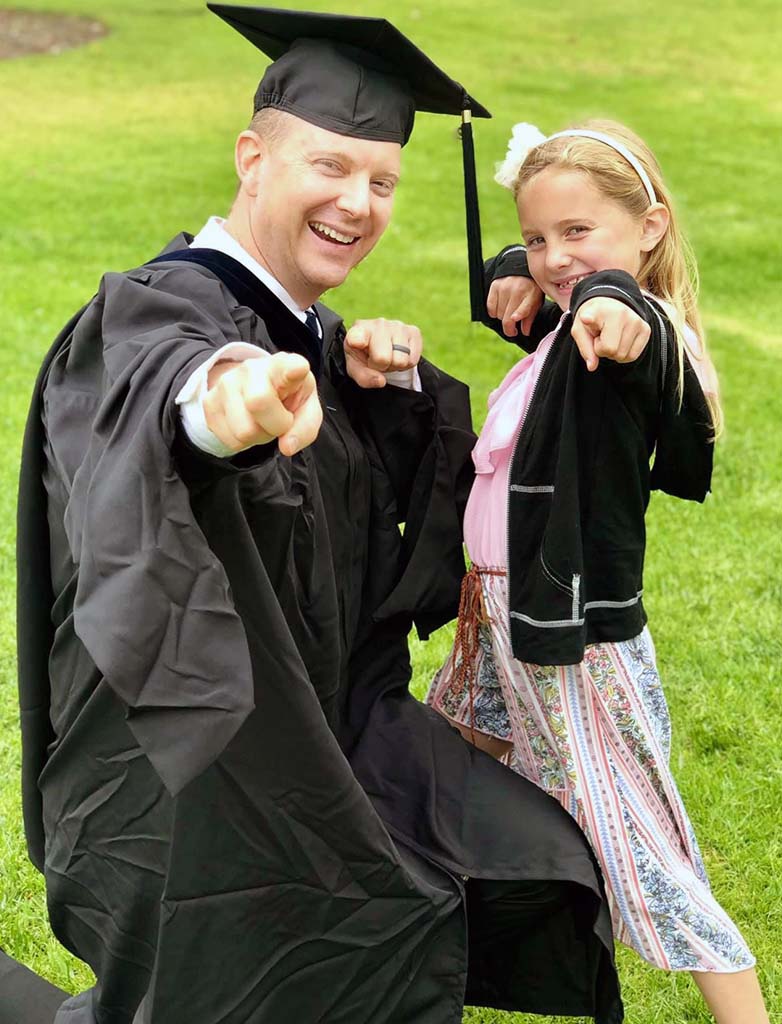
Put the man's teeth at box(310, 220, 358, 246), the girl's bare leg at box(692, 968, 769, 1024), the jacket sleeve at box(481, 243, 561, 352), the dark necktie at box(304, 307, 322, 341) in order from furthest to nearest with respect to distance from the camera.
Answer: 1. the jacket sleeve at box(481, 243, 561, 352)
2. the girl's bare leg at box(692, 968, 769, 1024)
3. the dark necktie at box(304, 307, 322, 341)
4. the man's teeth at box(310, 220, 358, 246)

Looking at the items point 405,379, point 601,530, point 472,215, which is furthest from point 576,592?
point 472,215

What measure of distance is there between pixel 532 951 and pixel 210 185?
12.3 meters

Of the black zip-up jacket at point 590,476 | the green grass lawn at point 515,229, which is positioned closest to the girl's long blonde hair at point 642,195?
the black zip-up jacket at point 590,476

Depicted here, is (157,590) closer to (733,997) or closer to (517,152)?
(517,152)

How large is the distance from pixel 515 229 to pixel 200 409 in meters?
11.4

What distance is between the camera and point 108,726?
2.40 meters

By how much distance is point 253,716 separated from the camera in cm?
226

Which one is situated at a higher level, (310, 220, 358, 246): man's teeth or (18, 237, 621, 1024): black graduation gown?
(310, 220, 358, 246): man's teeth

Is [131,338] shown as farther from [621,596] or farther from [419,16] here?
[419,16]

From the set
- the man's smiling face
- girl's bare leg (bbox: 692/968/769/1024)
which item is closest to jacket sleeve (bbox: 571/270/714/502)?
the man's smiling face

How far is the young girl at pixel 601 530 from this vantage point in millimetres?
2561

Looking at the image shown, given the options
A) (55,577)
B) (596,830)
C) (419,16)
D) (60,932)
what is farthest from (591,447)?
(419,16)

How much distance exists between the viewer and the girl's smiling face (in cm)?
269

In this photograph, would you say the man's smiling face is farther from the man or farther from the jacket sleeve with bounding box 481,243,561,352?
the jacket sleeve with bounding box 481,243,561,352
